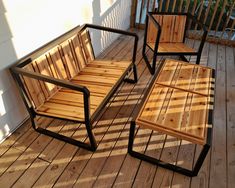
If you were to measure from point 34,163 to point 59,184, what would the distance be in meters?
0.29

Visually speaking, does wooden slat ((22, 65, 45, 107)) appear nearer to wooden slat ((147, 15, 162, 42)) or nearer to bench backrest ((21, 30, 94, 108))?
bench backrest ((21, 30, 94, 108))

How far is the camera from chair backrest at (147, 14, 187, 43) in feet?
9.86

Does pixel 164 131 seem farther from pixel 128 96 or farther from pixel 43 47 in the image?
pixel 43 47

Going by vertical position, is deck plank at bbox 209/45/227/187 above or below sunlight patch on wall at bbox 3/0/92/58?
below

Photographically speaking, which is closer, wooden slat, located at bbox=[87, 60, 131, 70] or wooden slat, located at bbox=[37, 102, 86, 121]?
wooden slat, located at bbox=[37, 102, 86, 121]

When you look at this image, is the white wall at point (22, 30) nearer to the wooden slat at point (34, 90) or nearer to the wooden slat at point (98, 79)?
the wooden slat at point (34, 90)

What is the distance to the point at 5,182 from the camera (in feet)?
5.35

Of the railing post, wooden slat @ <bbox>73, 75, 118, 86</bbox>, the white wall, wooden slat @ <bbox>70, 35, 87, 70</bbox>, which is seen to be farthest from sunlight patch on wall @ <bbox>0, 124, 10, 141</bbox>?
the railing post

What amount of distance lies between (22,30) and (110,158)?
1245mm

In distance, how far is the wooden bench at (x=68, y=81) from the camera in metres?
1.64

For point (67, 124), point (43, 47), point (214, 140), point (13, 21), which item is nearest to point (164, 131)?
point (214, 140)

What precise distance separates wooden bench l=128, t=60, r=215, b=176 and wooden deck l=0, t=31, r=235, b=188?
4.5 inches

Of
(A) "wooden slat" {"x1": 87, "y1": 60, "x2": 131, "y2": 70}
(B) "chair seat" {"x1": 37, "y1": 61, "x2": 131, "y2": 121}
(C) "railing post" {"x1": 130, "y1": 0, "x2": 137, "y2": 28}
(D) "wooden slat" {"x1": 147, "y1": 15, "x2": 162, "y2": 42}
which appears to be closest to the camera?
(B) "chair seat" {"x1": 37, "y1": 61, "x2": 131, "y2": 121}

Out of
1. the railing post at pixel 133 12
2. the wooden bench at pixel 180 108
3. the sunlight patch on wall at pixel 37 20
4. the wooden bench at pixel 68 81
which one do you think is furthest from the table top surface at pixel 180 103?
the railing post at pixel 133 12
